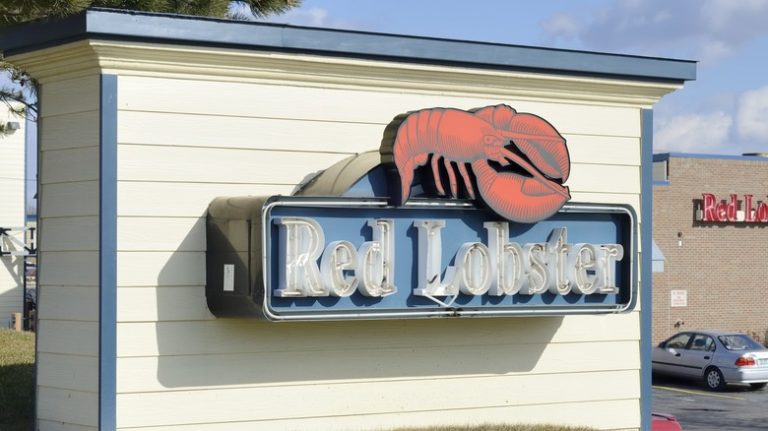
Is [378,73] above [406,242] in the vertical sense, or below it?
above

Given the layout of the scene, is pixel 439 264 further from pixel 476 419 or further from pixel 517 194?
pixel 476 419

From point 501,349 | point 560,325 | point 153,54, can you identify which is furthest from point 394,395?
point 153,54

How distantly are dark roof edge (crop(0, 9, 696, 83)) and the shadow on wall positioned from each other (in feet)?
5.75

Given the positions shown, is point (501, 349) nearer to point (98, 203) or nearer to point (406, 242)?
point (406, 242)

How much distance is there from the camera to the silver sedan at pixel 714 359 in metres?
28.0

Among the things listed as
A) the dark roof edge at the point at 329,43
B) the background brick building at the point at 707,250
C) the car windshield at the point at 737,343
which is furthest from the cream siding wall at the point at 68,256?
the background brick building at the point at 707,250

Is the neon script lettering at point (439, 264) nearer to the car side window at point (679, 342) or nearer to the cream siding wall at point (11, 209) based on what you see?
the car side window at point (679, 342)

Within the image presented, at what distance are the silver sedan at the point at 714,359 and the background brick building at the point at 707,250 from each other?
6.40 metres

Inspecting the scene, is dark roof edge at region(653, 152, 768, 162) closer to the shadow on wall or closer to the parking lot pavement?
the parking lot pavement

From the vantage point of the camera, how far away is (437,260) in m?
10.7

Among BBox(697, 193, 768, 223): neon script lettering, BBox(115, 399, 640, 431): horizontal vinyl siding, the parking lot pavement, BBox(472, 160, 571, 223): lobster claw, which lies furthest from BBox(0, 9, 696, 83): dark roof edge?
BBox(697, 193, 768, 223): neon script lettering

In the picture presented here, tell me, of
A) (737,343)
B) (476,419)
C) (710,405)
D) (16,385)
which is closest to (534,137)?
(476,419)

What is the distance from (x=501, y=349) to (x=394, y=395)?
1.29 metres

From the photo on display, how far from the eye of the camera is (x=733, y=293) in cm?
3797
